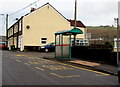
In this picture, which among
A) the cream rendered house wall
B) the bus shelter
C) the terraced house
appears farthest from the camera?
the cream rendered house wall

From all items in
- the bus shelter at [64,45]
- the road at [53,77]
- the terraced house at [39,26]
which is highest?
the terraced house at [39,26]

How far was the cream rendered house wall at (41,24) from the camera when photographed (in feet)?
112

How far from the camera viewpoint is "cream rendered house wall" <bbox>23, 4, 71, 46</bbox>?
112 feet

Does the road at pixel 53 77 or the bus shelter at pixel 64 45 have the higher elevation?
the bus shelter at pixel 64 45

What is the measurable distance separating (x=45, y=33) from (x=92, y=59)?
20702mm

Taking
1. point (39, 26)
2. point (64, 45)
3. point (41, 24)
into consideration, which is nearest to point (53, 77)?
point (64, 45)

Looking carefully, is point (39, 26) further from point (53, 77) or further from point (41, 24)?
point (53, 77)

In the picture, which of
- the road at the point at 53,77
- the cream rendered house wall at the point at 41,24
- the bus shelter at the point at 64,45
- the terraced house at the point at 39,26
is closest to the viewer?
the road at the point at 53,77

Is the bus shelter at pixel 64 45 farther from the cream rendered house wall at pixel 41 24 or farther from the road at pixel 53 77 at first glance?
the cream rendered house wall at pixel 41 24

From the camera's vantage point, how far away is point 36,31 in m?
34.8

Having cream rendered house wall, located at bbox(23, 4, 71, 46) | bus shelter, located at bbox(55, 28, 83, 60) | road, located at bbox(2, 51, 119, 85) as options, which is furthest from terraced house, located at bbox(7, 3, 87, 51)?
road, located at bbox(2, 51, 119, 85)

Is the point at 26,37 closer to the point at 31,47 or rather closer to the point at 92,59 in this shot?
the point at 31,47

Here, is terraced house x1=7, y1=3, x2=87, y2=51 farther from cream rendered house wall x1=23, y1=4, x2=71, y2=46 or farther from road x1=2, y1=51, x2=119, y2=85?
road x1=2, y1=51, x2=119, y2=85

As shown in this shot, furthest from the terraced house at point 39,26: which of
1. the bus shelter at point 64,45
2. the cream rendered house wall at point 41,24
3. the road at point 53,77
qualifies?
the road at point 53,77
